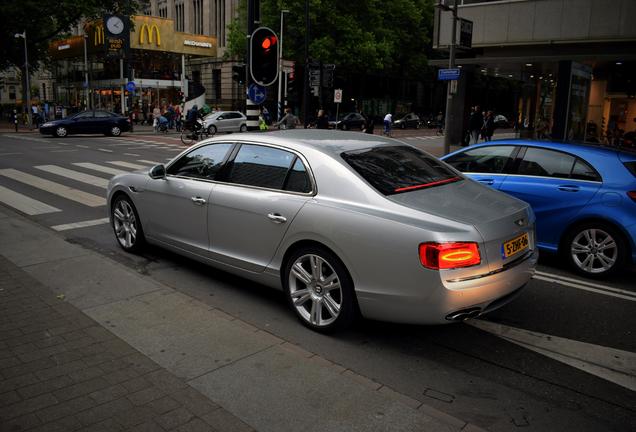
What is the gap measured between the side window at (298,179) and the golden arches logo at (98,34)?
45850mm

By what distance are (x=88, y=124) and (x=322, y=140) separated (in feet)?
87.0

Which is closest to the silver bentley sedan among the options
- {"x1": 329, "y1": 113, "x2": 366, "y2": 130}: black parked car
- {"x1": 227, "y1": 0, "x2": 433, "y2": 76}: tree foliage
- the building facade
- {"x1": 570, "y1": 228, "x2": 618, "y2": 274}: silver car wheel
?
{"x1": 570, "y1": 228, "x2": 618, "y2": 274}: silver car wheel

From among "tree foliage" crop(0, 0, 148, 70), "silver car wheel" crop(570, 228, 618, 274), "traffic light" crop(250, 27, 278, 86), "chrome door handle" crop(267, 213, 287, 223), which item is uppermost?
"tree foliage" crop(0, 0, 148, 70)

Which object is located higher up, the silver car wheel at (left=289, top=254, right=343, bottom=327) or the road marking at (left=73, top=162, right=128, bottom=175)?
the silver car wheel at (left=289, top=254, right=343, bottom=327)

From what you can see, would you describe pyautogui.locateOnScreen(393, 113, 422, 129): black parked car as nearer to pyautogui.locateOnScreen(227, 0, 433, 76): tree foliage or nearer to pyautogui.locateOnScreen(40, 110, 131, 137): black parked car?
pyautogui.locateOnScreen(227, 0, 433, 76): tree foliage

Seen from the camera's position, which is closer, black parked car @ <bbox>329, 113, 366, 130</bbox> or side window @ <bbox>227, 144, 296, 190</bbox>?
side window @ <bbox>227, 144, 296, 190</bbox>

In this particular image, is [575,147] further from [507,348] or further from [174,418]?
[174,418]

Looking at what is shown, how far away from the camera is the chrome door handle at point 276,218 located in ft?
14.8

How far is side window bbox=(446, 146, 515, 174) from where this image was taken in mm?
7105

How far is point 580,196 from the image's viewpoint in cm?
620

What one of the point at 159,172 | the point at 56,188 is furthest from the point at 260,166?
the point at 56,188

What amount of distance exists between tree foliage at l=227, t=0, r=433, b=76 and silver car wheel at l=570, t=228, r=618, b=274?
35.2 m

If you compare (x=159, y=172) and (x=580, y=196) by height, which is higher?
(x=159, y=172)

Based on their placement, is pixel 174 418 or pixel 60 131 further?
pixel 60 131
